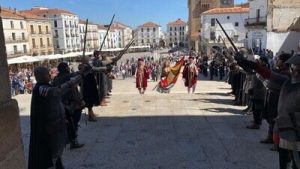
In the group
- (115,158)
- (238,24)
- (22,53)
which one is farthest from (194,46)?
(115,158)

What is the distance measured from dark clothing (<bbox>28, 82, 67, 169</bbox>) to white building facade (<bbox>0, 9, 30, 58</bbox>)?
52909mm

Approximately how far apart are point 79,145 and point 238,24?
63.7m

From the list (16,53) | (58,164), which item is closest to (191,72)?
(58,164)

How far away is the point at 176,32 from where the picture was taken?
152750 millimetres

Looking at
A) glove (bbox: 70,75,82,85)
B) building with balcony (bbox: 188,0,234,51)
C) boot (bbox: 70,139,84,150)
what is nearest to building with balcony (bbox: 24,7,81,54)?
building with balcony (bbox: 188,0,234,51)

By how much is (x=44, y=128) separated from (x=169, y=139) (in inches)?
114

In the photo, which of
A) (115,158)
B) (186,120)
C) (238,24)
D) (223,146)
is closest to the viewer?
(115,158)

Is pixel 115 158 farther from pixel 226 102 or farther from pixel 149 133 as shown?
pixel 226 102

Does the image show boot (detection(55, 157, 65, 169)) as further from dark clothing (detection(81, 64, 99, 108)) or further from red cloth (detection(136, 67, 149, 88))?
red cloth (detection(136, 67, 149, 88))

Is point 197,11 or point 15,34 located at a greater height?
point 197,11

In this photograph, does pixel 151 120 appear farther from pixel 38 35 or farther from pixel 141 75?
pixel 38 35

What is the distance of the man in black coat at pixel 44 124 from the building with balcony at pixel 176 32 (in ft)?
484

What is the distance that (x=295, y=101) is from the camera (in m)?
4.00

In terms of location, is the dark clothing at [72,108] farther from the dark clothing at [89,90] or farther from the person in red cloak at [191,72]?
the person in red cloak at [191,72]
